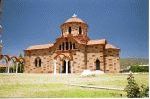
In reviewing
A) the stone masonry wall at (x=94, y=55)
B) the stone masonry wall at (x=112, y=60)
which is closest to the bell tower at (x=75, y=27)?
the stone masonry wall at (x=94, y=55)

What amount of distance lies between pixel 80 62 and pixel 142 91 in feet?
43.5

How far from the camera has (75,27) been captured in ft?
79.4

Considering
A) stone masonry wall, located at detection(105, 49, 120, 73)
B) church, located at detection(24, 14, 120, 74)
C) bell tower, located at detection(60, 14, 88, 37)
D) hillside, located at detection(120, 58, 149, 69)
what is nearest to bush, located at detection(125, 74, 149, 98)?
hillside, located at detection(120, 58, 149, 69)

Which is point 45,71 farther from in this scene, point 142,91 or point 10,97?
point 142,91

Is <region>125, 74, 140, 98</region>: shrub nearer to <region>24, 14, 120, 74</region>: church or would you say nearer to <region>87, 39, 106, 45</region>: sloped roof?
<region>24, 14, 120, 74</region>: church

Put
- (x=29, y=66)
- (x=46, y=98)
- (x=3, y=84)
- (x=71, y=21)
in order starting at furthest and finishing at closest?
(x=29, y=66) → (x=71, y=21) → (x=3, y=84) → (x=46, y=98)

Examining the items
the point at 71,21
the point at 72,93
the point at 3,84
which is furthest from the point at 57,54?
the point at 72,93

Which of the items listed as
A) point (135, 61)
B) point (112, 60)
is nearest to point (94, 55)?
point (112, 60)

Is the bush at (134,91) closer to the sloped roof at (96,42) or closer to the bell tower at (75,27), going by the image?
the sloped roof at (96,42)

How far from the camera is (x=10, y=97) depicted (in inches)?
396

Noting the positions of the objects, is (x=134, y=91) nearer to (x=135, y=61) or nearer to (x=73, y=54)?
(x=135, y=61)

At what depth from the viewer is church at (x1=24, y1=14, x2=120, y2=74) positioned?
22.1 metres

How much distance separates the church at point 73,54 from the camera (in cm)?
2208

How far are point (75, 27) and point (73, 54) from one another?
269 cm
